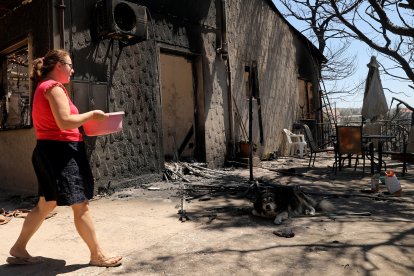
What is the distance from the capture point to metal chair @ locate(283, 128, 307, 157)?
1210 centimetres

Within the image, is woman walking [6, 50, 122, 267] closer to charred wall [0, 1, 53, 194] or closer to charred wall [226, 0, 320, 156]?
charred wall [0, 1, 53, 194]

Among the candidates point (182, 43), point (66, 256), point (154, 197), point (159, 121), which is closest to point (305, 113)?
point (182, 43)

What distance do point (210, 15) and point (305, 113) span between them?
22.1 ft

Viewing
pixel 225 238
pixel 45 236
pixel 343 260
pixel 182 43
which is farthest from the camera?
pixel 182 43

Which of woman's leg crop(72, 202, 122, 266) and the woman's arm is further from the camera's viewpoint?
→ woman's leg crop(72, 202, 122, 266)

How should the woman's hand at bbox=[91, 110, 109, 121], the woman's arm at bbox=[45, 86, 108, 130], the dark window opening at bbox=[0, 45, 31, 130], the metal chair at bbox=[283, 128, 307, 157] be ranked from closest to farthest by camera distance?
1. the woman's arm at bbox=[45, 86, 108, 130]
2. the woman's hand at bbox=[91, 110, 109, 121]
3. the dark window opening at bbox=[0, 45, 31, 130]
4. the metal chair at bbox=[283, 128, 307, 157]

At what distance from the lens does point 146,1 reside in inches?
278

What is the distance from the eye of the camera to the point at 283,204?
4.33 meters

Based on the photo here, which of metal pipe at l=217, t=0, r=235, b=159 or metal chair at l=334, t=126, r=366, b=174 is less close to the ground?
metal pipe at l=217, t=0, r=235, b=159

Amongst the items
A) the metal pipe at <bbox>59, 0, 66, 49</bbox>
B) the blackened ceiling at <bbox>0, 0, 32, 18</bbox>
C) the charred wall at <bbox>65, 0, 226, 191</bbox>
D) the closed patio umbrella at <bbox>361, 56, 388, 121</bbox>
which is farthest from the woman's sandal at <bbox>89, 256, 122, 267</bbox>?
the closed patio umbrella at <bbox>361, 56, 388, 121</bbox>

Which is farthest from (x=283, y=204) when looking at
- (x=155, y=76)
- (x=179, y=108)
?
(x=179, y=108)

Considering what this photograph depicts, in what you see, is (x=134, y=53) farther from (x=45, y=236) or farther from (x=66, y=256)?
(x=66, y=256)

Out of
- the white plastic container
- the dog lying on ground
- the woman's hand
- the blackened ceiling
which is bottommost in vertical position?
the dog lying on ground

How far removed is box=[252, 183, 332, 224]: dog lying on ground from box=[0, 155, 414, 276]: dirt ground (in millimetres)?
124
